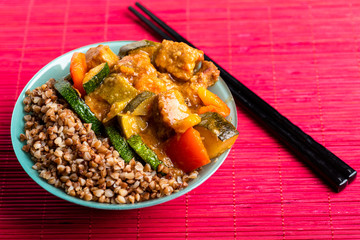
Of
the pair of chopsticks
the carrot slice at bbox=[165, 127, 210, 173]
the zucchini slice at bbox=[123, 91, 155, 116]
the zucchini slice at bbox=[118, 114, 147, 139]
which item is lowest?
the pair of chopsticks

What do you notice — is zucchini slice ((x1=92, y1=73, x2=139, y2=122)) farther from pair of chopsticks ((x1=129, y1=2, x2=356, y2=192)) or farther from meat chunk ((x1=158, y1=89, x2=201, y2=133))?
pair of chopsticks ((x1=129, y1=2, x2=356, y2=192))

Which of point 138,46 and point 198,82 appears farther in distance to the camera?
point 138,46

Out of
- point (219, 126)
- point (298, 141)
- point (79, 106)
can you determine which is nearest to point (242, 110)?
point (298, 141)

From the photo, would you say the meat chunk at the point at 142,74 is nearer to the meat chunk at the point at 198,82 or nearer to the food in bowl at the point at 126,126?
the food in bowl at the point at 126,126

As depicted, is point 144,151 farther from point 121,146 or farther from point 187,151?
point 187,151

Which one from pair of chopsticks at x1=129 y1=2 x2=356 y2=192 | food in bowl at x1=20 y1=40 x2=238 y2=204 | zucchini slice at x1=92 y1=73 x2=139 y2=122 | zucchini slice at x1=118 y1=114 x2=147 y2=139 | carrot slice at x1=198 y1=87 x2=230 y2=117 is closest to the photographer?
food in bowl at x1=20 y1=40 x2=238 y2=204

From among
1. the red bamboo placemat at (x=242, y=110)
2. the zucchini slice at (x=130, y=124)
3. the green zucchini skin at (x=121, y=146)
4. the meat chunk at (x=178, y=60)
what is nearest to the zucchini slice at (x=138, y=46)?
the meat chunk at (x=178, y=60)

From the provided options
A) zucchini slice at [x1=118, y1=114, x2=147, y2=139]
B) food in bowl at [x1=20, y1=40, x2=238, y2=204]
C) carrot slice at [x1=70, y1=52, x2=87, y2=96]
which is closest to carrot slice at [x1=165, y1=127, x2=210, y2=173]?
food in bowl at [x1=20, y1=40, x2=238, y2=204]
